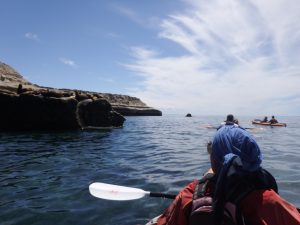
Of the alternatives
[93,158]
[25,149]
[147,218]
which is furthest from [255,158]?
[25,149]

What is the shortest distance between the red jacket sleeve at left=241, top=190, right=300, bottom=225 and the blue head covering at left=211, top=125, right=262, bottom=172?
0.23m

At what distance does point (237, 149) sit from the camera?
115 inches

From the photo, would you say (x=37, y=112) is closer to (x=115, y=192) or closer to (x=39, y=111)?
(x=39, y=111)

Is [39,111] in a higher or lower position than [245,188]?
higher

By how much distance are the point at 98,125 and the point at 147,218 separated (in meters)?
27.5

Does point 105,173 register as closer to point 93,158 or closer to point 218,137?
point 93,158

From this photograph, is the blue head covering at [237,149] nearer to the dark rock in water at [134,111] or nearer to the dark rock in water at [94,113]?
the dark rock in water at [94,113]

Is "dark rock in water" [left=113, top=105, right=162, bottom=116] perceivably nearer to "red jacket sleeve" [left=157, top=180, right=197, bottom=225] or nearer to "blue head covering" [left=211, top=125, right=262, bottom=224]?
"red jacket sleeve" [left=157, top=180, right=197, bottom=225]

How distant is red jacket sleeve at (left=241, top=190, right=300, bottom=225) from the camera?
2758 mm

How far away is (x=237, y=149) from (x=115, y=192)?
338cm

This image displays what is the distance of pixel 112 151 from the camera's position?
59.0ft

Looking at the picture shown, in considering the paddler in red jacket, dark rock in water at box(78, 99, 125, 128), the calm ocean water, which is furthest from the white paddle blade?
dark rock in water at box(78, 99, 125, 128)

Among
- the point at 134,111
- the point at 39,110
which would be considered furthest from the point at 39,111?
the point at 134,111

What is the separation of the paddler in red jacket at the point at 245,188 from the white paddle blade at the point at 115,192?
9.03ft
